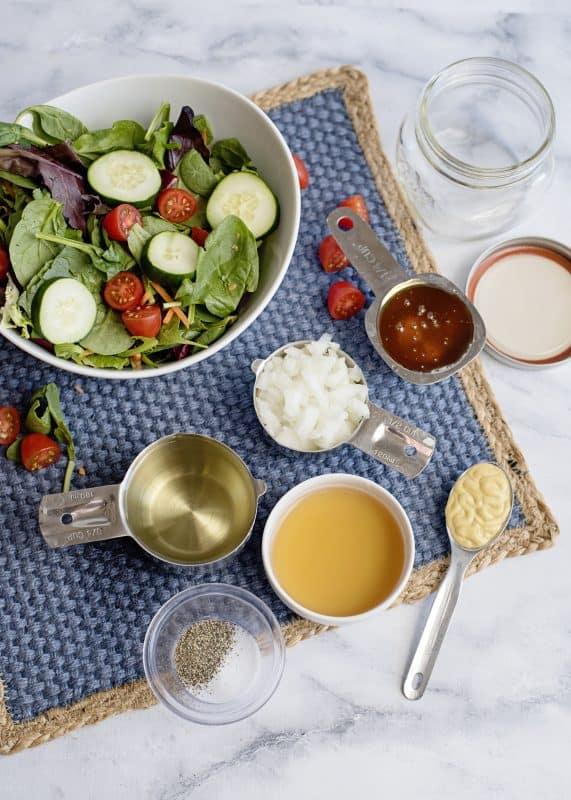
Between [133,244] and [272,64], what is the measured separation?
71cm

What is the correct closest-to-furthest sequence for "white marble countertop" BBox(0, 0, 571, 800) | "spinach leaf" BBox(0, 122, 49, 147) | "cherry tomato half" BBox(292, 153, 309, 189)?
1. "spinach leaf" BBox(0, 122, 49, 147)
2. "white marble countertop" BBox(0, 0, 571, 800)
3. "cherry tomato half" BBox(292, 153, 309, 189)

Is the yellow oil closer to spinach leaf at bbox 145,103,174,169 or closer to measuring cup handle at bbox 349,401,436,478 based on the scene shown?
measuring cup handle at bbox 349,401,436,478

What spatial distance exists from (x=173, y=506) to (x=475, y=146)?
3.73 ft

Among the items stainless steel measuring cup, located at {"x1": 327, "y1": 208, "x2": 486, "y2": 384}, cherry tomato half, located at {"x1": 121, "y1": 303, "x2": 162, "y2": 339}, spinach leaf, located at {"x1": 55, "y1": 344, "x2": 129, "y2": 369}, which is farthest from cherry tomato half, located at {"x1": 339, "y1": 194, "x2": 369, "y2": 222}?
spinach leaf, located at {"x1": 55, "y1": 344, "x2": 129, "y2": 369}

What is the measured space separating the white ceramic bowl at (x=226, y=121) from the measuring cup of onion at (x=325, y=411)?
5.7 inches

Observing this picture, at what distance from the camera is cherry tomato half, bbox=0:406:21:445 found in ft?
6.01

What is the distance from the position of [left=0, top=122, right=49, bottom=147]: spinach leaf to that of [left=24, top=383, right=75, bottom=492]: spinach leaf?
504 millimetres

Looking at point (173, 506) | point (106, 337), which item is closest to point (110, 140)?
point (106, 337)

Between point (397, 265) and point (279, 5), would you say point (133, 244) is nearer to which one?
point (397, 265)

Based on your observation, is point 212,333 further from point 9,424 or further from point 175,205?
point 9,424

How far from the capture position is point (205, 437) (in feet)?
5.91

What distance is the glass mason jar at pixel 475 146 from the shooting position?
1.90 meters

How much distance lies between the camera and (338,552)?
1818 mm

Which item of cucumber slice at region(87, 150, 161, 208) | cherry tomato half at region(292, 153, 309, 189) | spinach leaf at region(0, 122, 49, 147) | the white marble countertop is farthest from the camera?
cherry tomato half at region(292, 153, 309, 189)
